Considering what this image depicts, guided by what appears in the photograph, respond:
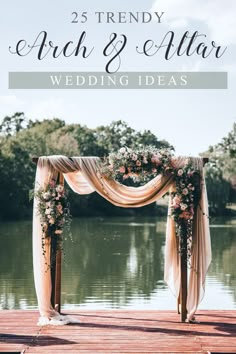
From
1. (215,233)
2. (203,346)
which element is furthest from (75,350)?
(215,233)

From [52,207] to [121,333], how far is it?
5.77 feet

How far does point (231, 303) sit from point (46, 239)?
12.2ft

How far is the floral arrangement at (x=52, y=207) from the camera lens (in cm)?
706

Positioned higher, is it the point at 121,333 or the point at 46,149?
the point at 46,149

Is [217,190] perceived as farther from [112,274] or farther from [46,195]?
[46,195]

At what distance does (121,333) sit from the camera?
6223mm

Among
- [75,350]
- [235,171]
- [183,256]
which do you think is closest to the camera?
[75,350]

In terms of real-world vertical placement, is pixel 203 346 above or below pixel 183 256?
below

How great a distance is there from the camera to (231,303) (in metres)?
9.34

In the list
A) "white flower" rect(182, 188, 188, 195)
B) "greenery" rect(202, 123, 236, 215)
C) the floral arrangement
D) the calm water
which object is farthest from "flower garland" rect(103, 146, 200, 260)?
"greenery" rect(202, 123, 236, 215)

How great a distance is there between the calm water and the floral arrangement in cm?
227

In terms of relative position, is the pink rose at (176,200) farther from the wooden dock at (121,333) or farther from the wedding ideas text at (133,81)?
the wedding ideas text at (133,81)

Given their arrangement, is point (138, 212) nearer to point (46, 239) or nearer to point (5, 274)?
point (5, 274)

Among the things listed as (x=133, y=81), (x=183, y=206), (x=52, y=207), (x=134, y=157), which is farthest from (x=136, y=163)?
(x=133, y=81)
